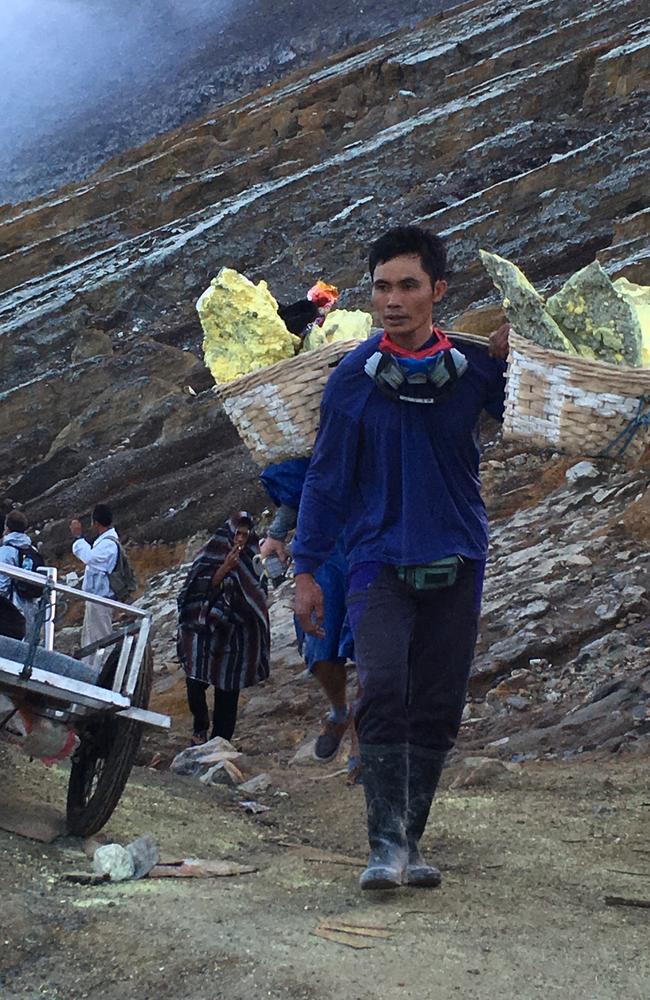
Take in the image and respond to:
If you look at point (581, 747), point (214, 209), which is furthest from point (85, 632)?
point (214, 209)

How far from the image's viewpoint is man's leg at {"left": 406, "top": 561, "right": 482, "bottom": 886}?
14.0 feet

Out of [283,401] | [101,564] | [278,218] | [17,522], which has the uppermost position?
[278,218]

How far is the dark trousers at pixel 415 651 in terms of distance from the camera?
412 cm

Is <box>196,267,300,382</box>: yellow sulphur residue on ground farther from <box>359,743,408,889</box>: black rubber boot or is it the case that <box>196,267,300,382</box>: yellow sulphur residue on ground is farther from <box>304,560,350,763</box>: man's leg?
<box>359,743,408,889</box>: black rubber boot

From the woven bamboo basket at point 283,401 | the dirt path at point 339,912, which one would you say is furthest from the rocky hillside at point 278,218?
the woven bamboo basket at point 283,401

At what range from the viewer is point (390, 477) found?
13.8ft

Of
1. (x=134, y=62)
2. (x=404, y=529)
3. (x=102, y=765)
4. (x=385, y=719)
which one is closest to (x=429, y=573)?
(x=404, y=529)

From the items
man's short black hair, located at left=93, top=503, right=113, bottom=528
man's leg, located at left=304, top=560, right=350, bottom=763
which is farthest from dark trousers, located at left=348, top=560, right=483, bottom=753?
man's short black hair, located at left=93, top=503, right=113, bottom=528

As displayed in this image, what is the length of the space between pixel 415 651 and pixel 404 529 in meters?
0.42

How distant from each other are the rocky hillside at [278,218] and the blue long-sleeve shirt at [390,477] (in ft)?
34.8

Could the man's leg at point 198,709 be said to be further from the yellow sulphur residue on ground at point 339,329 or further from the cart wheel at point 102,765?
the yellow sulphur residue on ground at point 339,329

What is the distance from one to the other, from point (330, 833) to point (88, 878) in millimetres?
1630

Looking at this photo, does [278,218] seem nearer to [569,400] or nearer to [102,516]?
[102,516]

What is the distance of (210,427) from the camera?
1686cm
